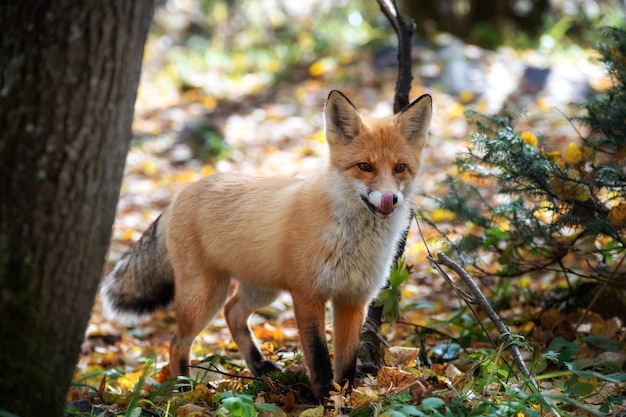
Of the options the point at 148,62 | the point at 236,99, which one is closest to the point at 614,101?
the point at 236,99

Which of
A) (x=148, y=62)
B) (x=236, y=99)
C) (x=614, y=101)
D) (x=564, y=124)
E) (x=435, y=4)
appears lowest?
(x=614, y=101)

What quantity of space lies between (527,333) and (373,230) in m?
1.35

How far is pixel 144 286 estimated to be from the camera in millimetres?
4480

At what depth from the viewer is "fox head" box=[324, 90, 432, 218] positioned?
137 inches

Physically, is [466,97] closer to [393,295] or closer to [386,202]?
[393,295]

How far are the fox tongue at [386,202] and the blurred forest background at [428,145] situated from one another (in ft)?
2.17

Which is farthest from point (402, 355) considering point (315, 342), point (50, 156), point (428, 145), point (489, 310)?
point (50, 156)

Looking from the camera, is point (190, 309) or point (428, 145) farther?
point (428, 145)

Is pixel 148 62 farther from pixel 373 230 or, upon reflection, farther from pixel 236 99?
pixel 373 230

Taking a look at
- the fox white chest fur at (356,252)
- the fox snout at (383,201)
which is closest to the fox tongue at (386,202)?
the fox snout at (383,201)

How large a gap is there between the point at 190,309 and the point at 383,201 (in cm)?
146

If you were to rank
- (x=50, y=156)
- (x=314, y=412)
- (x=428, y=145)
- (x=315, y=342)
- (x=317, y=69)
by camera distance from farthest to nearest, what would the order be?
(x=317, y=69) → (x=428, y=145) → (x=315, y=342) → (x=314, y=412) → (x=50, y=156)

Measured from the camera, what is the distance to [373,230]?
3631 millimetres

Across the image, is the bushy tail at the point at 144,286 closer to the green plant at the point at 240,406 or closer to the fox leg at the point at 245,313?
the fox leg at the point at 245,313
